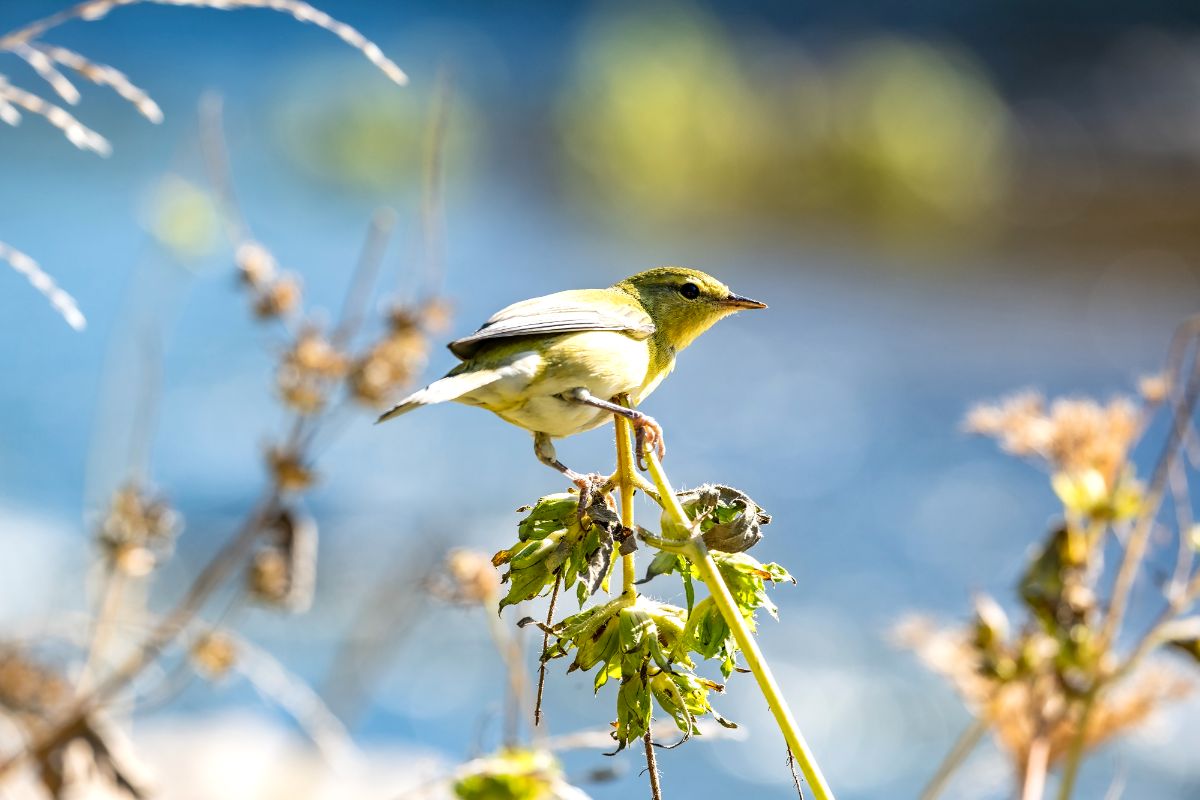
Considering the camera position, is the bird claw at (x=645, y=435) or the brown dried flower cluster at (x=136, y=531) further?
the brown dried flower cluster at (x=136, y=531)

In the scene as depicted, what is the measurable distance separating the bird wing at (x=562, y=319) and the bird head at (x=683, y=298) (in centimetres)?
5

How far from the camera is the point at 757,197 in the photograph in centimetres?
909

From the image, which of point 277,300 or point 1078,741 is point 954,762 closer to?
point 1078,741

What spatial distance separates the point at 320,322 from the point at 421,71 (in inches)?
364

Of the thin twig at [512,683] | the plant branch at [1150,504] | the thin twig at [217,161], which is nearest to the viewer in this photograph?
the thin twig at [512,683]

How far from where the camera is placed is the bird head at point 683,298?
0.76 meters

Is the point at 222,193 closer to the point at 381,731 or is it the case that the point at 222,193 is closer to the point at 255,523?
the point at 255,523

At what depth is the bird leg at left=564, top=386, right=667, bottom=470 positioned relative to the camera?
1.58ft

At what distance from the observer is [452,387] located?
59cm

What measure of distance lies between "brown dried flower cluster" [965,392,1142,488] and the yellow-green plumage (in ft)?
0.99

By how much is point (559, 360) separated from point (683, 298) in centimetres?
20

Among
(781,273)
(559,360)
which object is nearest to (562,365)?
(559,360)

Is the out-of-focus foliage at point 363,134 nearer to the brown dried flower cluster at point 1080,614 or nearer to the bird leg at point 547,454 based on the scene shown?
the brown dried flower cluster at point 1080,614

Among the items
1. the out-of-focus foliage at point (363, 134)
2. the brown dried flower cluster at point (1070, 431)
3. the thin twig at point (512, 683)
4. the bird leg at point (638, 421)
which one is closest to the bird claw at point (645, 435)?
A: the bird leg at point (638, 421)
